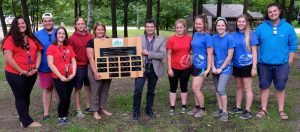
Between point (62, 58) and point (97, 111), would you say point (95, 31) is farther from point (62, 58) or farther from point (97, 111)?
point (97, 111)

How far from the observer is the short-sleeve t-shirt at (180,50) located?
6.28m

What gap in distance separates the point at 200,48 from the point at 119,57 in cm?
147

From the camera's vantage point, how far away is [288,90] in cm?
891

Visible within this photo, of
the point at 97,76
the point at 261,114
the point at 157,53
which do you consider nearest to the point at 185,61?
the point at 157,53

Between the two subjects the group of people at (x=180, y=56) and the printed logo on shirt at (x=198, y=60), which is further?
the printed logo on shirt at (x=198, y=60)

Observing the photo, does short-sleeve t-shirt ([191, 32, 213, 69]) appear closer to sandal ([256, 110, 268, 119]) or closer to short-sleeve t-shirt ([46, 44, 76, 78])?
sandal ([256, 110, 268, 119])

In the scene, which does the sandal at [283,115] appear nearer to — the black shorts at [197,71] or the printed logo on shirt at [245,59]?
the printed logo on shirt at [245,59]

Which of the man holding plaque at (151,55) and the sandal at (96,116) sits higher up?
the man holding plaque at (151,55)

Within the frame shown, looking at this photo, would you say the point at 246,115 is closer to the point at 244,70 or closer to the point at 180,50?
the point at 244,70

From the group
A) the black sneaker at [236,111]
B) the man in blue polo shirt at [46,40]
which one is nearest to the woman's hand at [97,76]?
the man in blue polo shirt at [46,40]

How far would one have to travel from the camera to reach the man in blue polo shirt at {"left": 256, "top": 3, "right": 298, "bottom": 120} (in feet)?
20.3

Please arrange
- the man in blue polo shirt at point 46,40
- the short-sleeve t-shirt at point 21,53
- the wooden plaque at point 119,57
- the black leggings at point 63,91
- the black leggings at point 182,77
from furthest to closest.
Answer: the black leggings at point 182,77
the wooden plaque at point 119,57
the man in blue polo shirt at point 46,40
the black leggings at point 63,91
the short-sleeve t-shirt at point 21,53

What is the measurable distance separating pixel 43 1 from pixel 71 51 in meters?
23.6

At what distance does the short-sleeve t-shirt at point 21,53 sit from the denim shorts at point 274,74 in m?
4.04
